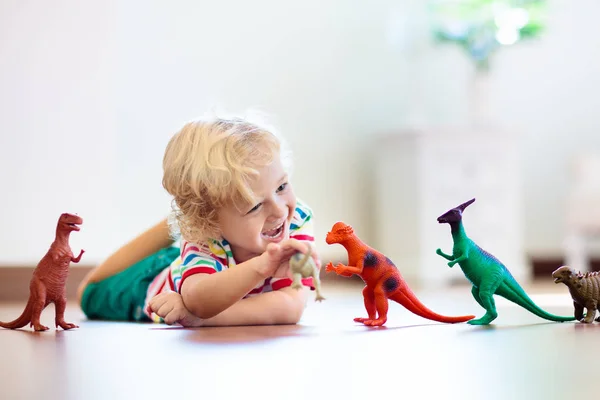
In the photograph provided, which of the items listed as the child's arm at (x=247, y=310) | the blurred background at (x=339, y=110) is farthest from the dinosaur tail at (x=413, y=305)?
the blurred background at (x=339, y=110)

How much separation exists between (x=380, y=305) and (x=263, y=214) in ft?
0.69

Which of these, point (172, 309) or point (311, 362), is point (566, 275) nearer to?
point (311, 362)

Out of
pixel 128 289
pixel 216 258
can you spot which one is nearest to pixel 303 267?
pixel 216 258

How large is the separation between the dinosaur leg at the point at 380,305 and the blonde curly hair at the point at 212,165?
21 cm

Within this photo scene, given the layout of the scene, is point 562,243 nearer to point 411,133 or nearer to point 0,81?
point 411,133

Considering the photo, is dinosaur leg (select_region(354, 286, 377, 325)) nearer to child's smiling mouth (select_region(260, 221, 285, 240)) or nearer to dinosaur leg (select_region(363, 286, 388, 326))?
dinosaur leg (select_region(363, 286, 388, 326))

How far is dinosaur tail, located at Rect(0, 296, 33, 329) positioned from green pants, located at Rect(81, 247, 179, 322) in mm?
350

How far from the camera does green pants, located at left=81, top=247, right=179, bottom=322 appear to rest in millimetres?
1789

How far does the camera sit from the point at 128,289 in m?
1.80

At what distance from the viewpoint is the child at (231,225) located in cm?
126

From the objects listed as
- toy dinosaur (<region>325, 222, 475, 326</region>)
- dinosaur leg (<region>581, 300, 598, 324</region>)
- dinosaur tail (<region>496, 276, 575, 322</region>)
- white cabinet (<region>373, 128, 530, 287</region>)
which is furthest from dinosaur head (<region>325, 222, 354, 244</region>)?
white cabinet (<region>373, 128, 530, 287</region>)

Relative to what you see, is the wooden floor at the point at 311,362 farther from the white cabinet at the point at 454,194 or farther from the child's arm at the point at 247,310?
the white cabinet at the point at 454,194

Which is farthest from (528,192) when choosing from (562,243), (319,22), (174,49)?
(174,49)

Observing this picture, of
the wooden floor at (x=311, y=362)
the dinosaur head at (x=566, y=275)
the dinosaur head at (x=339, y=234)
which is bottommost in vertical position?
the wooden floor at (x=311, y=362)
